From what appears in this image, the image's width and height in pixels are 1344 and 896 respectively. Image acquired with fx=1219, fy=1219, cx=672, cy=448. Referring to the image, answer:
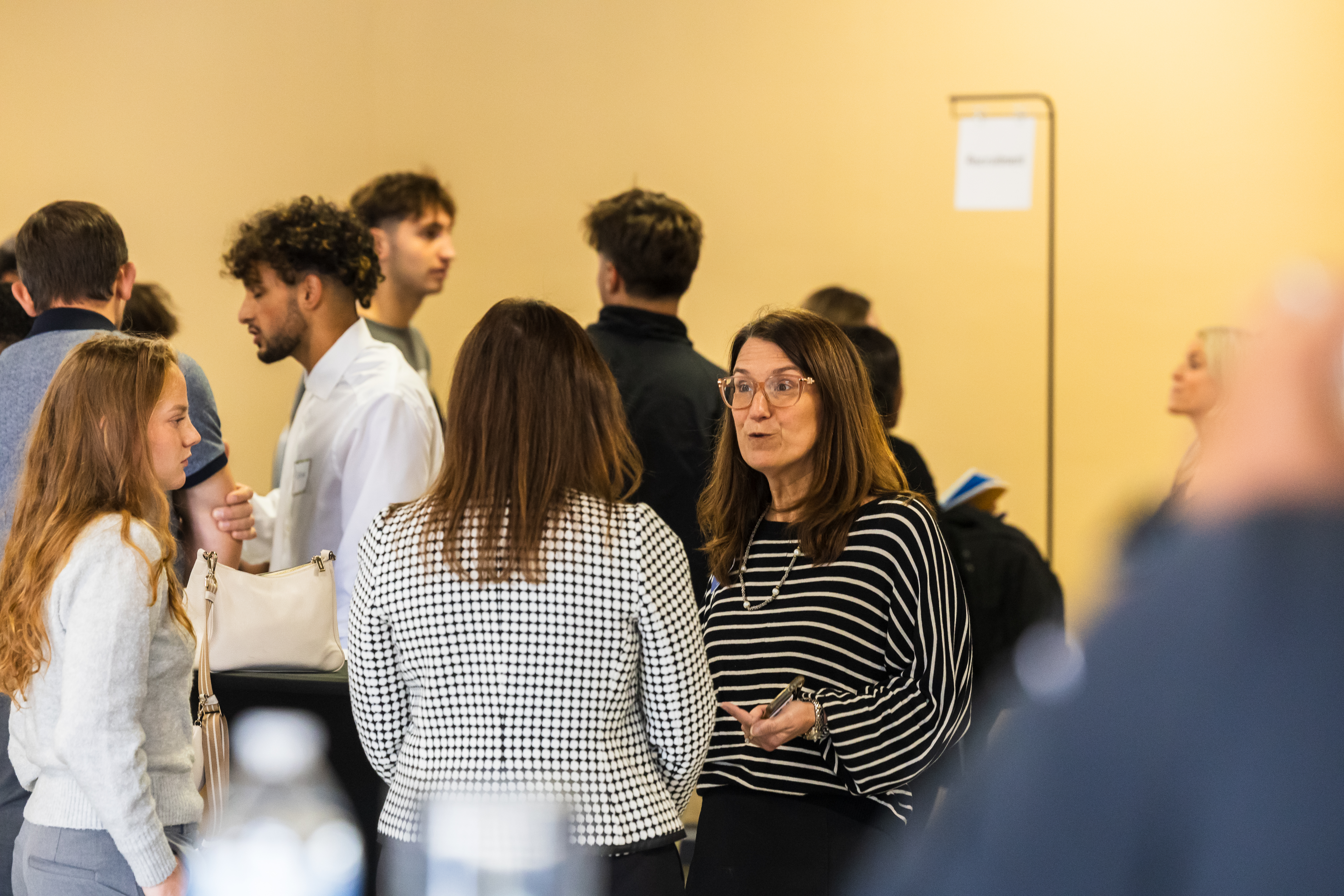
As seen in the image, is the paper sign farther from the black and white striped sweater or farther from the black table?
the black table

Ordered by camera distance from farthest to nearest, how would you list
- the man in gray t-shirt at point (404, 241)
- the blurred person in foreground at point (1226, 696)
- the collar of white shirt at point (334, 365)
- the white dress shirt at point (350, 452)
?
the man in gray t-shirt at point (404, 241)
the collar of white shirt at point (334, 365)
the white dress shirt at point (350, 452)
the blurred person in foreground at point (1226, 696)

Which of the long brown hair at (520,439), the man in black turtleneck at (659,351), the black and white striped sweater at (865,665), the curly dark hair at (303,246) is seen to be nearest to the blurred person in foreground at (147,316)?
the curly dark hair at (303,246)

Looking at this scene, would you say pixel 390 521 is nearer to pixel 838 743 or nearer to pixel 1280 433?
pixel 838 743

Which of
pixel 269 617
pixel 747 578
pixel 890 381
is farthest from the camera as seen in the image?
pixel 890 381

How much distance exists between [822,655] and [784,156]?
3.30 meters

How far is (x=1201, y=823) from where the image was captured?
54 centimetres

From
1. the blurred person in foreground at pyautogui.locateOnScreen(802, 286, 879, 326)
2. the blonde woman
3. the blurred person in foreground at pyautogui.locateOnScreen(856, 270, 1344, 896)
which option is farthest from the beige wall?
the blurred person in foreground at pyautogui.locateOnScreen(856, 270, 1344, 896)

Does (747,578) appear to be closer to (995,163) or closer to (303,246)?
(303,246)

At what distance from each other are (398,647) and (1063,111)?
3.93 m

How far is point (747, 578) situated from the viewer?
193 cm

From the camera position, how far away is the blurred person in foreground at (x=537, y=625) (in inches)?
59.4

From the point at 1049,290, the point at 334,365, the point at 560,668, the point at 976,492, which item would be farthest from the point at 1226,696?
the point at 1049,290

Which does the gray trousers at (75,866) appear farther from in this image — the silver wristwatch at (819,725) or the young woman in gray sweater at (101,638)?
the silver wristwatch at (819,725)

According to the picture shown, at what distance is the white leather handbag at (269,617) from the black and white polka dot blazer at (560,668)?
1.74 ft
